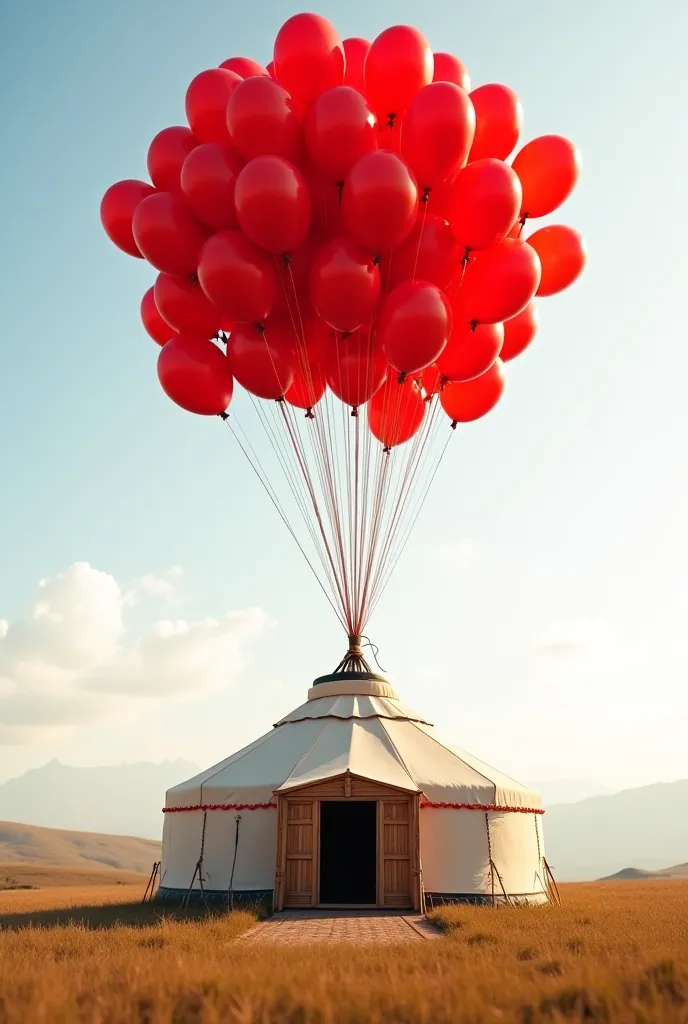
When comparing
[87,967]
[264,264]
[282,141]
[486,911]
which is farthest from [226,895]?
[282,141]

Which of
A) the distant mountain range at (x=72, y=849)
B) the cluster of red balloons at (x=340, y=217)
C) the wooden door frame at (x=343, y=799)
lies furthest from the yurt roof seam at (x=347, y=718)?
the distant mountain range at (x=72, y=849)

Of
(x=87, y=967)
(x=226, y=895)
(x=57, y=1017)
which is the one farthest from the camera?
(x=226, y=895)

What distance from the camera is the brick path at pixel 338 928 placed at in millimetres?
7457

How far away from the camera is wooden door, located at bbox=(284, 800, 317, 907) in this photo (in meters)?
10.6

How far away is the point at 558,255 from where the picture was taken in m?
8.33

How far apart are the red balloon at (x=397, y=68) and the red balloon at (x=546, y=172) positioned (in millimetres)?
1249

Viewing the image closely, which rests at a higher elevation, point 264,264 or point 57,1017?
point 264,264

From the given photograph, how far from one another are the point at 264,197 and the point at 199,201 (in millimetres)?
822

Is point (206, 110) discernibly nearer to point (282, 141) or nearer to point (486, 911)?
point (282, 141)

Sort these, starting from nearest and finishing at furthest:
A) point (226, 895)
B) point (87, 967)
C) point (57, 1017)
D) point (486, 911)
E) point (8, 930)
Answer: point (57, 1017) < point (87, 967) < point (8, 930) < point (486, 911) < point (226, 895)

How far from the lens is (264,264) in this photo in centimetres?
744

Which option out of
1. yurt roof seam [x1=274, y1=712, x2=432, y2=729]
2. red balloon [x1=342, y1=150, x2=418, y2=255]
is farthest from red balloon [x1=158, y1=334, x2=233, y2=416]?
yurt roof seam [x1=274, y1=712, x2=432, y2=729]

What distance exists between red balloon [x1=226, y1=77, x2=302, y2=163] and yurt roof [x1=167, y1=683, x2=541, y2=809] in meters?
7.51

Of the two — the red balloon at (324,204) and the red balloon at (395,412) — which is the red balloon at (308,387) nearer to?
the red balloon at (395,412)
